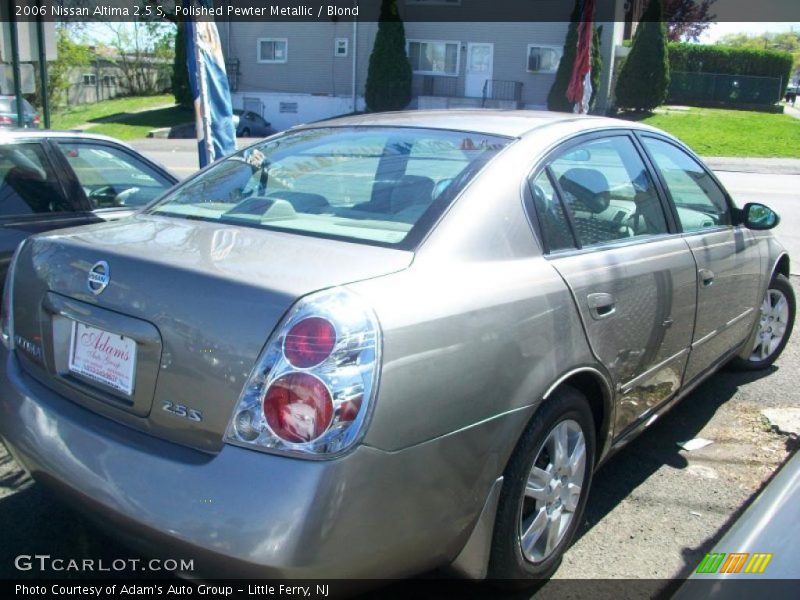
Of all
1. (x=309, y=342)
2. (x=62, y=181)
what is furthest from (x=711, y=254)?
(x=62, y=181)

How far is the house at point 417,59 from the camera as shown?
1259 inches

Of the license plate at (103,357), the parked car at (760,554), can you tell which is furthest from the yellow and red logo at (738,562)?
the license plate at (103,357)

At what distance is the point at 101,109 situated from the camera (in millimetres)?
37562

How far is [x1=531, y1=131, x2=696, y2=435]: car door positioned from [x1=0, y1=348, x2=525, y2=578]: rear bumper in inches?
29.6

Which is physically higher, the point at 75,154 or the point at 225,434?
the point at 75,154

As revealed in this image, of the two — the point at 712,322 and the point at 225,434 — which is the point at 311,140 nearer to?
the point at 225,434

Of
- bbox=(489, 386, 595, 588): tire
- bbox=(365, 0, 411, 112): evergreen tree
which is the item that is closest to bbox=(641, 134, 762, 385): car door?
bbox=(489, 386, 595, 588): tire

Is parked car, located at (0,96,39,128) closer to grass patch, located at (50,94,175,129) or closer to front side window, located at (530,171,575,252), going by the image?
grass patch, located at (50,94,175,129)

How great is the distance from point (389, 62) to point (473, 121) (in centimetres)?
3011

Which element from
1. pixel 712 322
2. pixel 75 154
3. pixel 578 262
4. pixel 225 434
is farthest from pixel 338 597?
pixel 75 154

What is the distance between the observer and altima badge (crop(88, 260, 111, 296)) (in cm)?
241

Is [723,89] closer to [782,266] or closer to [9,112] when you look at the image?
[9,112]

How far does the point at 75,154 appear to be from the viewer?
15.9ft

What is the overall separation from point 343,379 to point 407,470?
12.7 inches
